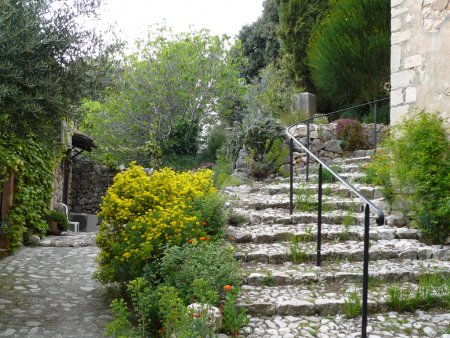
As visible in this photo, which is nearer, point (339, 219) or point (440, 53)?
point (440, 53)

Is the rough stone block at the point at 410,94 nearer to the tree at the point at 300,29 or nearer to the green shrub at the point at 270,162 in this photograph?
the green shrub at the point at 270,162

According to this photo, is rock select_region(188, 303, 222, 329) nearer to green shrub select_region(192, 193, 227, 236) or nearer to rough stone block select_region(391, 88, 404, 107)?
green shrub select_region(192, 193, 227, 236)

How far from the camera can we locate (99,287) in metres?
5.30

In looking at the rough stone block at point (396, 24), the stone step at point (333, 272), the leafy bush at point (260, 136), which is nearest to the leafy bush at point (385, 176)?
the stone step at point (333, 272)

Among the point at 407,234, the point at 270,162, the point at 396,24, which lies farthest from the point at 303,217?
the point at 270,162

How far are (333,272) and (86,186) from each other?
11.5 meters

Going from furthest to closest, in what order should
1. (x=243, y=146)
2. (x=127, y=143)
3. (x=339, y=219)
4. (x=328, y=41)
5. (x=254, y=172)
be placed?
1. (x=127, y=143)
2. (x=328, y=41)
3. (x=243, y=146)
4. (x=254, y=172)
5. (x=339, y=219)

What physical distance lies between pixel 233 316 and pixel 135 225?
157cm

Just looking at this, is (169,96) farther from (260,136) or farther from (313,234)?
(313,234)

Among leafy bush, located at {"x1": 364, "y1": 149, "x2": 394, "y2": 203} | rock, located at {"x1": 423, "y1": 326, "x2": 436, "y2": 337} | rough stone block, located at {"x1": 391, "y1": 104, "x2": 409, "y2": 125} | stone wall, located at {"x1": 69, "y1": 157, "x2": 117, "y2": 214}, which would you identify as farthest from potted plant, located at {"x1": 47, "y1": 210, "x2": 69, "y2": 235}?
rock, located at {"x1": 423, "y1": 326, "x2": 436, "y2": 337}

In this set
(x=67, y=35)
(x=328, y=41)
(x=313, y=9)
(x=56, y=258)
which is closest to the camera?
(x=67, y=35)

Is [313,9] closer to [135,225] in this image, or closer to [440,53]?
[440,53]

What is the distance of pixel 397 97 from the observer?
605 centimetres

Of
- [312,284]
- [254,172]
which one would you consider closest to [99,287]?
[312,284]
